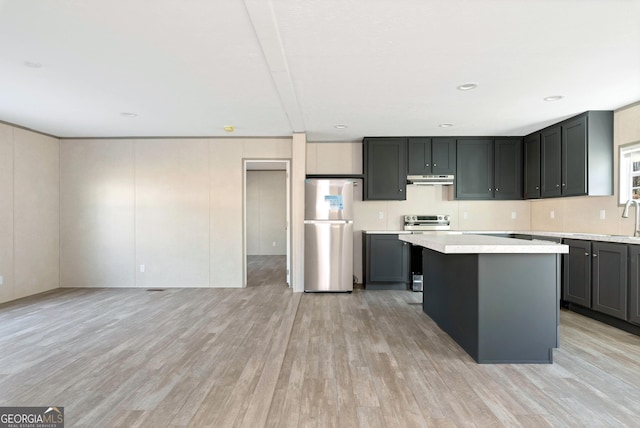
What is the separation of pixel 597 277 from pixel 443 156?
262 cm

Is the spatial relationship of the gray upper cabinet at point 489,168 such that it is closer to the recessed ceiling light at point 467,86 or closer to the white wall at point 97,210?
the recessed ceiling light at point 467,86

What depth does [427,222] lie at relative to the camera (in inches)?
229

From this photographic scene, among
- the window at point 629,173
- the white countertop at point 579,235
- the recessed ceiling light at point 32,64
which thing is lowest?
the white countertop at point 579,235

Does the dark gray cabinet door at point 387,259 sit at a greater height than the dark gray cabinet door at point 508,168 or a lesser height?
lesser

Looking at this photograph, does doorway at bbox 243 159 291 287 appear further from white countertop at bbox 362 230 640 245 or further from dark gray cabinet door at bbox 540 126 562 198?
dark gray cabinet door at bbox 540 126 562 198

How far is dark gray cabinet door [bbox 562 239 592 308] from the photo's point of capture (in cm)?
392

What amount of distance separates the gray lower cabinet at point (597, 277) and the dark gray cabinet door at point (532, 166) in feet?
4.23

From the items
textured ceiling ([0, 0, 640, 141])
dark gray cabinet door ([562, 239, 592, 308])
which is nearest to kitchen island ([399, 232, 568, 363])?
textured ceiling ([0, 0, 640, 141])

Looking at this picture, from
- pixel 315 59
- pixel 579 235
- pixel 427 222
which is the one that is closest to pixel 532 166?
pixel 579 235

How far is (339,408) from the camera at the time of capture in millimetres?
2070

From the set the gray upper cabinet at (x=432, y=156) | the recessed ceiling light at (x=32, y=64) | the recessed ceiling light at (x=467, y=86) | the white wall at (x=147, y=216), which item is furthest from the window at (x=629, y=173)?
the recessed ceiling light at (x=32, y=64)

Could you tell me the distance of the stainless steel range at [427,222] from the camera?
580 centimetres

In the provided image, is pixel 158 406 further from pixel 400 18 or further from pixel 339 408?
pixel 400 18

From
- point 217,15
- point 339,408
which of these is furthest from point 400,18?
point 339,408
